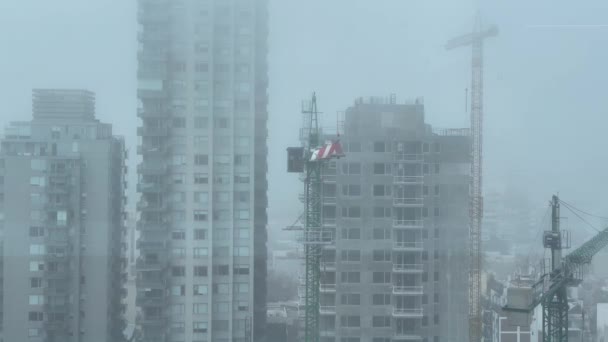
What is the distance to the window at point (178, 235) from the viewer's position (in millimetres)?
4648

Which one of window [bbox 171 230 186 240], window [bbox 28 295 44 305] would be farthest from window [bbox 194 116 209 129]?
window [bbox 28 295 44 305]

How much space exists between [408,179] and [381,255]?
52 centimetres

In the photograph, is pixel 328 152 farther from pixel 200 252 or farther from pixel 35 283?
pixel 35 283

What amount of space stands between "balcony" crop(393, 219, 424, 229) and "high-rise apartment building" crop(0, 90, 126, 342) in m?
1.79

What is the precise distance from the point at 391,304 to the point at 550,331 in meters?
0.99

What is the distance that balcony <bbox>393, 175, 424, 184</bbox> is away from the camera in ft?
15.1

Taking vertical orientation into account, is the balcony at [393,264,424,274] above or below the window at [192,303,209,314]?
above

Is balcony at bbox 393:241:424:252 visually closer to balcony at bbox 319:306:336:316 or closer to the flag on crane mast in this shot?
balcony at bbox 319:306:336:316

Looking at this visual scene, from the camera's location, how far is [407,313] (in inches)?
182

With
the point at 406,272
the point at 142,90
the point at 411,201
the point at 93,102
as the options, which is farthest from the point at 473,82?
the point at 93,102

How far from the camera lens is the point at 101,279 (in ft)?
15.3

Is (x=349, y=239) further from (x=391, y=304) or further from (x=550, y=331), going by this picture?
(x=550, y=331)

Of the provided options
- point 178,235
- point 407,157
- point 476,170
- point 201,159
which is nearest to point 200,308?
point 178,235

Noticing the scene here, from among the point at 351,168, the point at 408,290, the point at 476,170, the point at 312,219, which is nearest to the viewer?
the point at 312,219
